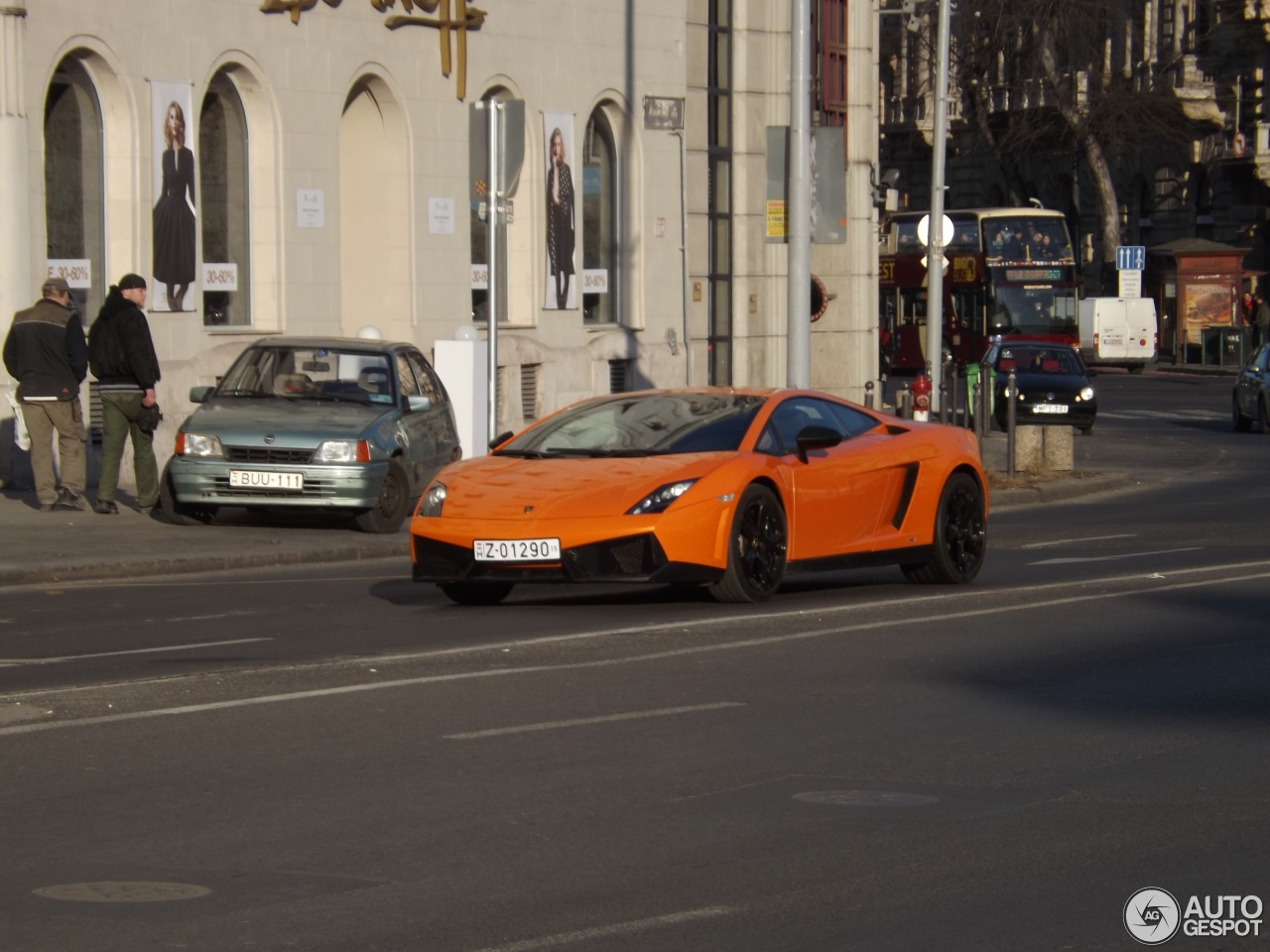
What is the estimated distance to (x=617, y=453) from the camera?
528 inches

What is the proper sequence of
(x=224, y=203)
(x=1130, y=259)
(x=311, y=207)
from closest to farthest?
(x=224, y=203)
(x=311, y=207)
(x=1130, y=259)

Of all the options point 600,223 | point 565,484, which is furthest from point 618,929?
point 600,223

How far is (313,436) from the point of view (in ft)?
59.9

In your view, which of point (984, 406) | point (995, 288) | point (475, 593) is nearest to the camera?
point (475, 593)

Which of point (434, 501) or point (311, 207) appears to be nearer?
point (434, 501)

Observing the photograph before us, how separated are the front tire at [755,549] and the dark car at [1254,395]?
26849 mm

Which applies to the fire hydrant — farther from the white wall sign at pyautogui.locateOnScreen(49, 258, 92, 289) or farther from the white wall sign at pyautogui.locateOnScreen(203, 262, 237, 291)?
the white wall sign at pyautogui.locateOnScreen(49, 258, 92, 289)

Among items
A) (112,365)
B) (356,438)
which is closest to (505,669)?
(356,438)

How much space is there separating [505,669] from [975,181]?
77611mm

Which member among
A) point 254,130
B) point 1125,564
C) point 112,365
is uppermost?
point 254,130

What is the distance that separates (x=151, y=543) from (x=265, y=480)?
1157 millimetres

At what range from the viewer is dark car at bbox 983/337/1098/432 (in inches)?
1528

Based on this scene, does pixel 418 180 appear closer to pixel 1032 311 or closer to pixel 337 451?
pixel 337 451

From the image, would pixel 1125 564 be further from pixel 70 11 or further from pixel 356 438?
pixel 70 11
